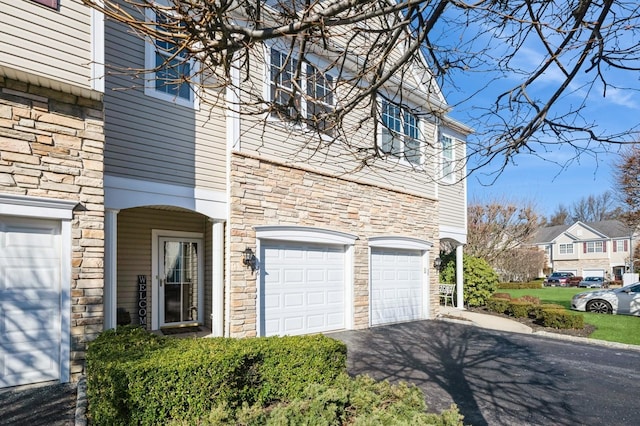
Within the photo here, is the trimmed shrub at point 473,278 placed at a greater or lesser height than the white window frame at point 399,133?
lesser

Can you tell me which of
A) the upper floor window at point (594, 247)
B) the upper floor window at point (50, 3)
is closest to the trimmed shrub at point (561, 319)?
the upper floor window at point (50, 3)

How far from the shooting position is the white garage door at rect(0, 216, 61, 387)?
506 cm

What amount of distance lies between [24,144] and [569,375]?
8.91 meters

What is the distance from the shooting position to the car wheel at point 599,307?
1484cm

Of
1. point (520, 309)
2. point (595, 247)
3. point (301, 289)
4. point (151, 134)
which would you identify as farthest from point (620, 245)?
point (151, 134)

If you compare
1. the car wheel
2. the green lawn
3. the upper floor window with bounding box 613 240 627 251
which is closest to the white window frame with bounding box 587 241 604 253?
the upper floor window with bounding box 613 240 627 251

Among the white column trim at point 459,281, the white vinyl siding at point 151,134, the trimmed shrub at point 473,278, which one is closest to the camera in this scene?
the white vinyl siding at point 151,134

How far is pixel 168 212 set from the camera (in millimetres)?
9109

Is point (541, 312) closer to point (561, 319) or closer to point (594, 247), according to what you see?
point (561, 319)

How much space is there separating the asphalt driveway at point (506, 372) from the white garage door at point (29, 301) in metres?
4.40

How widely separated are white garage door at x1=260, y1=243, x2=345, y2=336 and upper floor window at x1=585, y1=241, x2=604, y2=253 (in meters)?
45.3

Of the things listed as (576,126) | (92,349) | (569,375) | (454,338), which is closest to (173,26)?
(576,126)

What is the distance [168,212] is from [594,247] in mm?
48957

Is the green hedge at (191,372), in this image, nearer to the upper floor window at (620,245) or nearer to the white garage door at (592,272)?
the upper floor window at (620,245)
